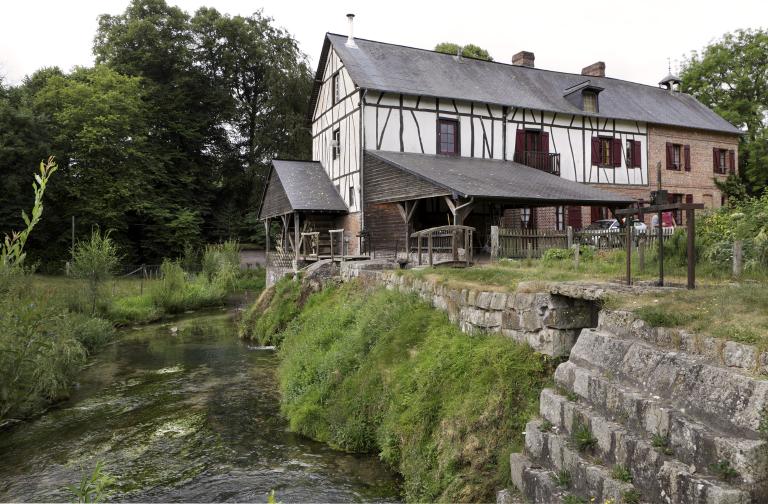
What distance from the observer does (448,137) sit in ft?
65.2

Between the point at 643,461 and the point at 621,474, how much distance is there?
0.21 m

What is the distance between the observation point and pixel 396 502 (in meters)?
5.97

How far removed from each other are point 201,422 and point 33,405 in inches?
122

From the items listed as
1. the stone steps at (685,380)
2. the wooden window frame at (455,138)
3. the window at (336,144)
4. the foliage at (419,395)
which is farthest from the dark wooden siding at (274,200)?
the stone steps at (685,380)

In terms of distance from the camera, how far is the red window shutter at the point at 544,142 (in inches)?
834

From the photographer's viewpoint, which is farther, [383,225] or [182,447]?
[383,225]

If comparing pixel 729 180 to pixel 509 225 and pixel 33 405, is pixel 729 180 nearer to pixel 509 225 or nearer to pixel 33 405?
pixel 509 225

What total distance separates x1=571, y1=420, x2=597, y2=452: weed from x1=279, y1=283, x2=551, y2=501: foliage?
1155 millimetres

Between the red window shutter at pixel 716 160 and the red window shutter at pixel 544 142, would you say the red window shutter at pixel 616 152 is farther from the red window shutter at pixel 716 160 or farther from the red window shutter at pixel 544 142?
the red window shutter at pixel 716 160

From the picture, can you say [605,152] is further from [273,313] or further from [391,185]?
[273,313]

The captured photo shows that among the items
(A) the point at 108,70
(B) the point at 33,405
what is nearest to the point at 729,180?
(B) the point at 33,405

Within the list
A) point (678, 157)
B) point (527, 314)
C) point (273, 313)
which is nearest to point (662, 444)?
point (527, 314)

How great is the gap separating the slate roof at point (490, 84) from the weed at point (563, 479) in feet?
52.0

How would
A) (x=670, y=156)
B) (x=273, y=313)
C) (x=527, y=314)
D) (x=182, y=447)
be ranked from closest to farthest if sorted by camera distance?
(x=527, y=314) < (x=182, y=447) < (x=273, y=313) < (x=670, y=156)
